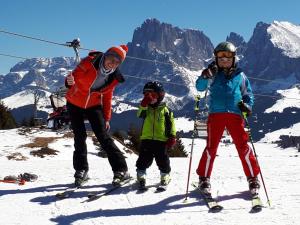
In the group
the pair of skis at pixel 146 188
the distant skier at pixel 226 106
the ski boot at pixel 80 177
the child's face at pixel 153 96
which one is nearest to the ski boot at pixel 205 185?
the distant skier at pixel 226 106

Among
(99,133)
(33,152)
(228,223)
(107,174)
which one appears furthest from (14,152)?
(228,223)

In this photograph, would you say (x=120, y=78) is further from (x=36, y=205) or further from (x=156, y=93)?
(x=36, y=205)

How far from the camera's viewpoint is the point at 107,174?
970 cm

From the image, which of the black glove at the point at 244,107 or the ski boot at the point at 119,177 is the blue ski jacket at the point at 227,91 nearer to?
the black glove at the point at 244,107

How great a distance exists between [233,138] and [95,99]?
2592 millimetres

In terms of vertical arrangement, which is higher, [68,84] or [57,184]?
[68,84]

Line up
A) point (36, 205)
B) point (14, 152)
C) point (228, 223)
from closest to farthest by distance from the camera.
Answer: point (228, 223) < point (36, 205) < point (14, 152)

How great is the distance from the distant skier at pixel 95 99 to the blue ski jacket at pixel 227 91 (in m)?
1.61

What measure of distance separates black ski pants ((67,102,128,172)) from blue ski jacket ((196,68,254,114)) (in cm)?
194

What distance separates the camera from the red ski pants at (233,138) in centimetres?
690

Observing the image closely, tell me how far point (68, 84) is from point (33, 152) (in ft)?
42.9

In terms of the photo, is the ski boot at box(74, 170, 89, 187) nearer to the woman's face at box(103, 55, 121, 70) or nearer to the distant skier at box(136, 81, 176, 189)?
the distant skier at box(136, 81, 176, 189)

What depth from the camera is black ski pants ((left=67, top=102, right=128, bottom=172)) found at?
26.1 feet

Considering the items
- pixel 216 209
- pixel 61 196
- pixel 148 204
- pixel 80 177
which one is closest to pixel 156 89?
pixel 80 177
